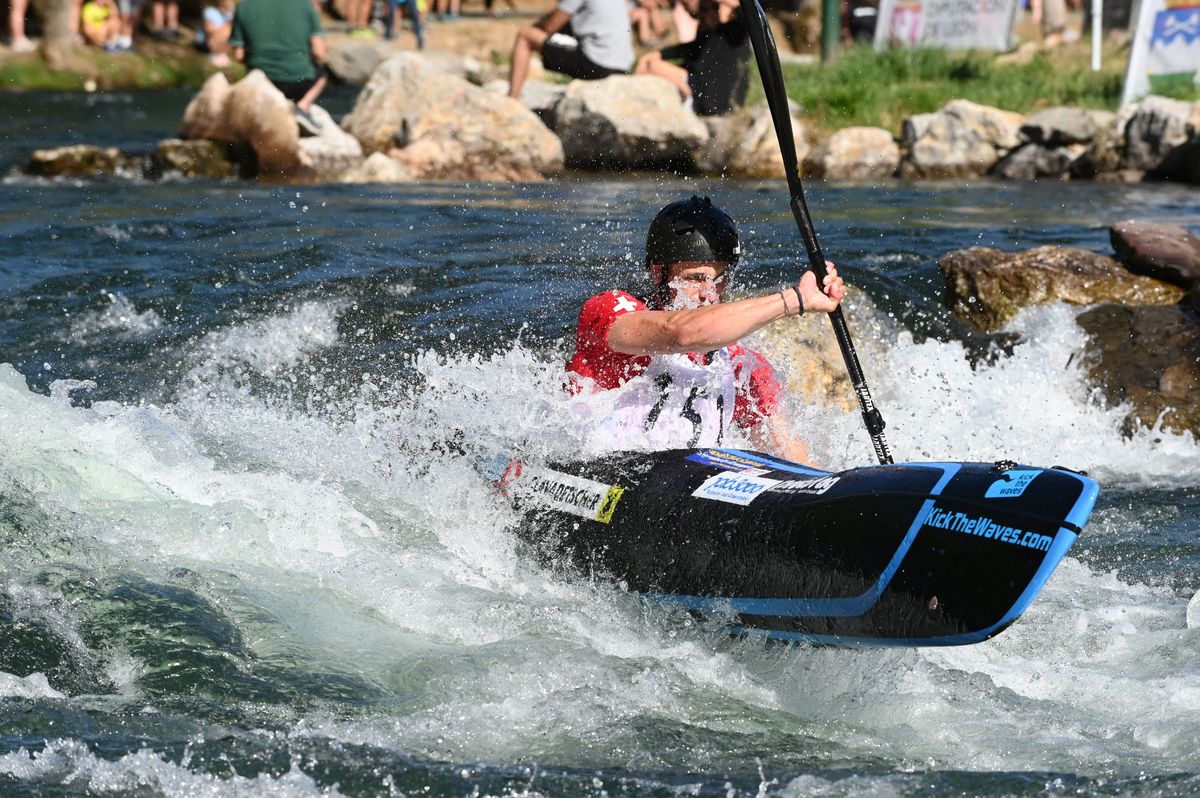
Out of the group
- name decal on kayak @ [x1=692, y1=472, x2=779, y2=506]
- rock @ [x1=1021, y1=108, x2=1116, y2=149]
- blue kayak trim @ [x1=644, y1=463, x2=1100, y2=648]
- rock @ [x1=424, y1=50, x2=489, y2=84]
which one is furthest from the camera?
rock @ [x1=424, y1=50, x2=489, y2=84]

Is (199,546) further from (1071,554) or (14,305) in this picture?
(14,305)

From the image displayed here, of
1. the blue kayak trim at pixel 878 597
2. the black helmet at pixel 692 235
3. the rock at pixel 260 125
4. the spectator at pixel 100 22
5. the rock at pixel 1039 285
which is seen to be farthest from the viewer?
the spectator at pixel 100 22

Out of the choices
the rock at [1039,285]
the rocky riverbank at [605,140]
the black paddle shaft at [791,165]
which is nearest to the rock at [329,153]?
the rocky riverbank at [605,140]

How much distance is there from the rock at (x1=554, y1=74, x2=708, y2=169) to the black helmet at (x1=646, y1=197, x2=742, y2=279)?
26.4ft

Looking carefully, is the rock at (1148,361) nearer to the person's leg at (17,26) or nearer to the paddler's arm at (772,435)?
the paddler's arm at (772,435)

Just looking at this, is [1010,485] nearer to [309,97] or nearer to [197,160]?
[197,160]

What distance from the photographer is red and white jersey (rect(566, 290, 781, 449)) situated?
15.8ft

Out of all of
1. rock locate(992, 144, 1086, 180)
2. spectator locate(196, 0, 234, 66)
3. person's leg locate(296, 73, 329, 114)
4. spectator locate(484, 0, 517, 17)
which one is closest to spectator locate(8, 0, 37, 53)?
spectator locate(196, 0, 234, 66)

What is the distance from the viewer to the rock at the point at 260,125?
12156 mm

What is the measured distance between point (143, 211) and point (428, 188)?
2348 mm

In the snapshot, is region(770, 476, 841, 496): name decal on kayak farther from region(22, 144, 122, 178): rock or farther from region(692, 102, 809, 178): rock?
region(22, 144, 122, 178): rock

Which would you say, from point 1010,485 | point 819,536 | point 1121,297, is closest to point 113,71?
point 1121,297

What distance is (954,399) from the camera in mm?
7391

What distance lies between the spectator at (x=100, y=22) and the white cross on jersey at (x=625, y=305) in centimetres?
1895
